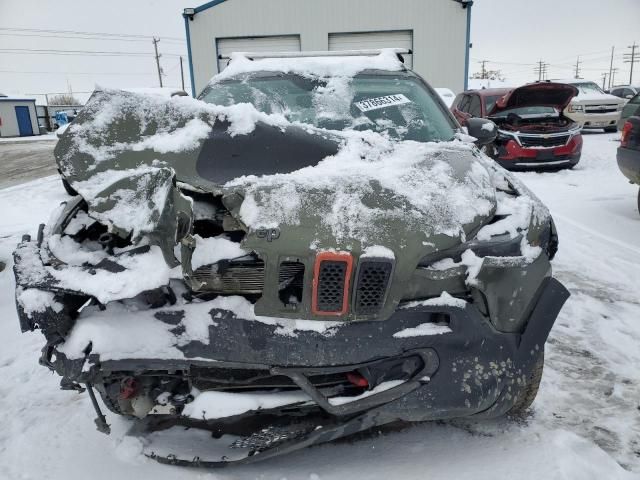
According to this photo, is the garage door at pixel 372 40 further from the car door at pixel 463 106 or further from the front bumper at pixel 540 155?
the front bumper at pixel 540 155

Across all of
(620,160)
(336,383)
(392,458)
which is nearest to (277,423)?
(336,383)

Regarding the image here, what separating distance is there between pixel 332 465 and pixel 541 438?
95 centimetres

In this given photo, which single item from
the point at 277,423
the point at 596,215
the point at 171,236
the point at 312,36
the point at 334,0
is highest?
the point at 334,0

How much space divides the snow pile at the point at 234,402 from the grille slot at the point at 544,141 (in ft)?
29.0

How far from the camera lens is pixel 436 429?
91.0 inches

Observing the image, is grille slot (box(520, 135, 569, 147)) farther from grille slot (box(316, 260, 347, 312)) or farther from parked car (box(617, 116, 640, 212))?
grille slot (box(316, 260, 347, 312))

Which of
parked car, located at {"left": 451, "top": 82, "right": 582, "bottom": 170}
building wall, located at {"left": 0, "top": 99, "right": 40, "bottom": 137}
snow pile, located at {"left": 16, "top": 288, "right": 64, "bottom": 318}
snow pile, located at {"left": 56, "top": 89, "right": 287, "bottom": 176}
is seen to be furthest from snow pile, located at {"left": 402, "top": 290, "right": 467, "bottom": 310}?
building wall, located at {"left": 0, "top": 99, "right": 40, "bottom": 137}

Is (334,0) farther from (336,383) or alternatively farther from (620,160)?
(336,383)

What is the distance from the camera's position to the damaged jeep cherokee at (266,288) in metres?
1.81

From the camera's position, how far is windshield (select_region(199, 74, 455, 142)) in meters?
3.11

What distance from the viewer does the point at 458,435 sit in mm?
2268

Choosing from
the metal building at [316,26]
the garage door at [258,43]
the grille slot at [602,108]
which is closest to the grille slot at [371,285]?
the metal building at [316,26]

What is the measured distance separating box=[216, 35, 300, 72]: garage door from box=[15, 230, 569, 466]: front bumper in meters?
15.1

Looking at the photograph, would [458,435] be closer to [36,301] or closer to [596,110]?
[36,301]
